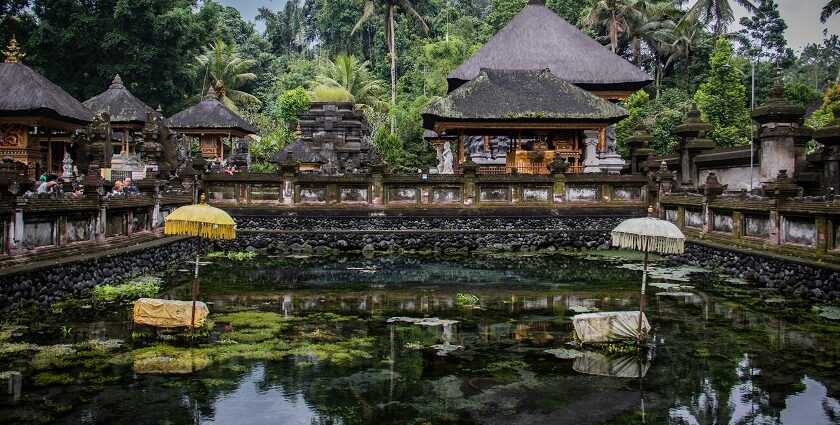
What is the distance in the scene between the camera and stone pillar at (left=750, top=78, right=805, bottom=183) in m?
19.5

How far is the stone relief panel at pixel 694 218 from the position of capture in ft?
61.7

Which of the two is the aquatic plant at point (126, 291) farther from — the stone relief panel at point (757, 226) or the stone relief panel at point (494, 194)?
the stone relief panel at point (757, 226)

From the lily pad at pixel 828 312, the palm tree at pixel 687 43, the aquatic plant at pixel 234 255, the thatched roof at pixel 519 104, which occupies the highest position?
the palm tree at pixel 687 43

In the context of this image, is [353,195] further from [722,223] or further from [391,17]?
[391,17]

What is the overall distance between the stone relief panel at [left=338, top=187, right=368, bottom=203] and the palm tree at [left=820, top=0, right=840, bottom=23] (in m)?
28.8

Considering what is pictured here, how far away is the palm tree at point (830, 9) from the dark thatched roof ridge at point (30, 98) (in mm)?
36839

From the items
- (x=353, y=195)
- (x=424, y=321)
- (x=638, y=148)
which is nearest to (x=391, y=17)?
(x=638, y=148)

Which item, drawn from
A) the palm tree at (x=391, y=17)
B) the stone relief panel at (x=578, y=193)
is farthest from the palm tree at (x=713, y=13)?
the stone relief panel at (x=578, y=193)

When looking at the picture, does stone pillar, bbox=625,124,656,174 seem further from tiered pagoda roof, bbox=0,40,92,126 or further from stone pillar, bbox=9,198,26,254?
tiered pagoda roof, bbox=0,40,92,126

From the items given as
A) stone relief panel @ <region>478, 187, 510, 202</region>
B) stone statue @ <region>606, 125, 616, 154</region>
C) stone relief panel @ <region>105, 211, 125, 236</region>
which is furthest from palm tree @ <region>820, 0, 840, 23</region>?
Answer: stone relief panel @ <region>105, 211, 125, 236</region>

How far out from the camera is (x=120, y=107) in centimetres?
3519

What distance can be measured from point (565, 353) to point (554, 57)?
24452mm

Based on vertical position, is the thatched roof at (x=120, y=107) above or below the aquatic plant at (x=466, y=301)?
above

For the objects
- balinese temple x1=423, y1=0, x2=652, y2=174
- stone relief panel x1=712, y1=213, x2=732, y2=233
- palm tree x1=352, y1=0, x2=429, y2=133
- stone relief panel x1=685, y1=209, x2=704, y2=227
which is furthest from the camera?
palm tree x1=352, y1=0, x2=429, y2=133
